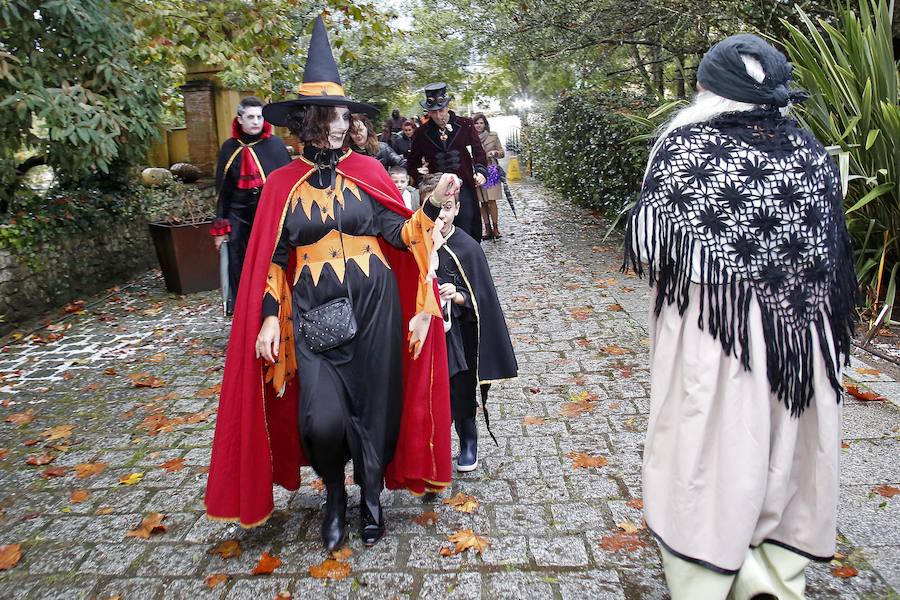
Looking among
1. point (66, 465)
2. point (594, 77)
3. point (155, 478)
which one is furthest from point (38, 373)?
point (594, 77)

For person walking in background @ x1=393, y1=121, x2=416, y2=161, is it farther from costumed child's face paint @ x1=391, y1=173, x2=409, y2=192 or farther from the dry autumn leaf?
the dry autumn leaf

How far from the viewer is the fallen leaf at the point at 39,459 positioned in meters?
4.59

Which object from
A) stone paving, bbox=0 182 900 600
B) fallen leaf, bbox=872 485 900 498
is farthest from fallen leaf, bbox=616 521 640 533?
fallen leaf, bbox=872 485 900 498

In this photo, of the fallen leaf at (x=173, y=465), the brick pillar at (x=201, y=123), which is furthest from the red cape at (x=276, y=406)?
the brick pillar at (x=201, y=123)

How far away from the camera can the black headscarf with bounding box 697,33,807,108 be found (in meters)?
2.43

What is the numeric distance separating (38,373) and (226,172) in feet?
7.33

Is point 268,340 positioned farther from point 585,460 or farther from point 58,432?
point 58,432

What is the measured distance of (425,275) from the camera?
3.47m

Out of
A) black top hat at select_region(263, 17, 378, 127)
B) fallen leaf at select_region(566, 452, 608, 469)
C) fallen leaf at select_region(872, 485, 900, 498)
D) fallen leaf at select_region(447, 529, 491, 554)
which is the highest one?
black top hat at select_region(263, 17, 378, 127)

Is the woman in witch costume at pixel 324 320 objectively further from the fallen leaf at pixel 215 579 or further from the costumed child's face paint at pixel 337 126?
the fallen leaf at pixel 215 579

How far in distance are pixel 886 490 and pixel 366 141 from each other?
180 inches

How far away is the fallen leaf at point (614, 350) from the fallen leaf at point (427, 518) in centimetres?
281

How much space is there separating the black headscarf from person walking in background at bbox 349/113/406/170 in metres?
1.75

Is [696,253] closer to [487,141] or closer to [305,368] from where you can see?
[305,368]
